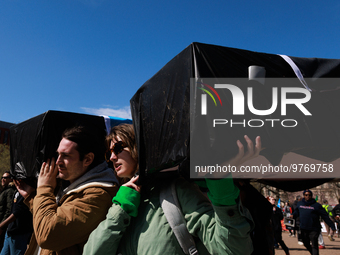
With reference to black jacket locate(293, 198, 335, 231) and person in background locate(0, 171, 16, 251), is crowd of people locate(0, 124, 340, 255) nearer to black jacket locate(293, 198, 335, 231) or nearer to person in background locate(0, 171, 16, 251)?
person in background locate(0, 171, 16, 251)

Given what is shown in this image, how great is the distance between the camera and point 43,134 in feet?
10.4

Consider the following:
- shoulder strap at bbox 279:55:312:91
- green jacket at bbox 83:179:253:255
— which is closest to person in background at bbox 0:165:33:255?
green jacket at bbox 83:179:253:255

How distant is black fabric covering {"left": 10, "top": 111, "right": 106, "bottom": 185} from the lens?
3168 millimetres

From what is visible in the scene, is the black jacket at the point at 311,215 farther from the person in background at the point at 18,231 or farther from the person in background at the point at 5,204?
the person in background at the point at 5,204

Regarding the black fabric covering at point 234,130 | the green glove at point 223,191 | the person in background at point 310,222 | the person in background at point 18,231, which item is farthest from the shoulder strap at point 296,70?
the person in background at point 310,222

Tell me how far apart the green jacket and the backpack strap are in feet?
0.10

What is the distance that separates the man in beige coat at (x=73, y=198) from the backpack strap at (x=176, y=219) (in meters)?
0.72

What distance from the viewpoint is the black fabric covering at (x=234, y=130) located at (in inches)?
55.9

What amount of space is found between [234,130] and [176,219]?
2.07ft

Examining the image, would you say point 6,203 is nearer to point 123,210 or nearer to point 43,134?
point 43,134

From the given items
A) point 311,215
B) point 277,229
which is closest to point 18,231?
point 277,229

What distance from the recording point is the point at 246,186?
2.31 m

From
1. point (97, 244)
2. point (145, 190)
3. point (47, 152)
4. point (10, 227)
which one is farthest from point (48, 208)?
point (10, 227)

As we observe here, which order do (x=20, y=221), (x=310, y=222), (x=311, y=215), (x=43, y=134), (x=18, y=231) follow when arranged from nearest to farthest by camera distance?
1. (x=43, y=134)
2. (x=18, y=231)
3. (x=20, y=221)
4. (x=310, y=222)
5. (x=311, y=215)
